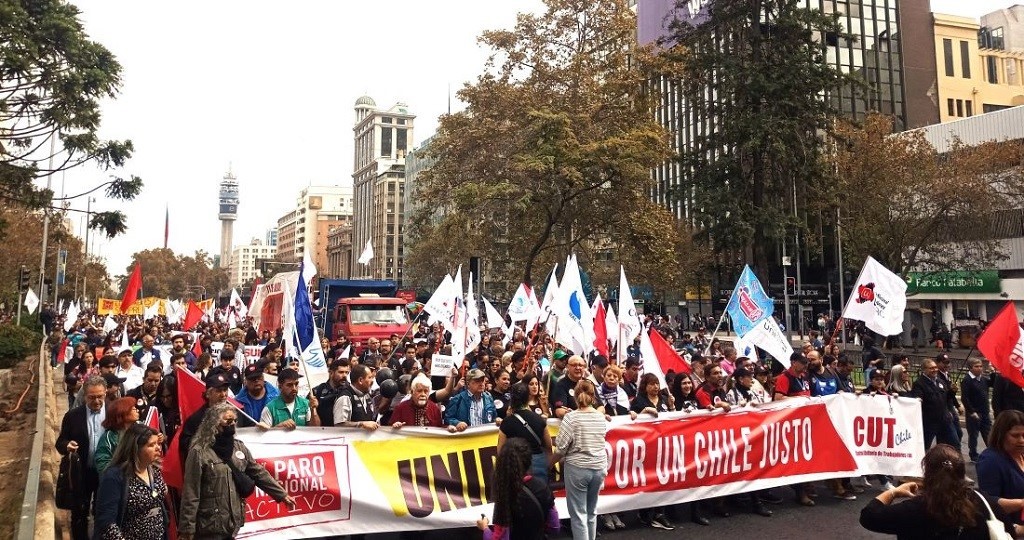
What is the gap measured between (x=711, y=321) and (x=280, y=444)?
40.1m

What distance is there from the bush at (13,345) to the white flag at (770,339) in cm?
2262

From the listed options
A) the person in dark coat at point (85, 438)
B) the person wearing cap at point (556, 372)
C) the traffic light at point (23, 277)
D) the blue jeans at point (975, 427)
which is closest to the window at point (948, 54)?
the blue jeans at point (975, 427)

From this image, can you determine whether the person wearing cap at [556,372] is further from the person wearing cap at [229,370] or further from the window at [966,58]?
Result: the window at [966,58]

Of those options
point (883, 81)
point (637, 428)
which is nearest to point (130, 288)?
point (637, 428)

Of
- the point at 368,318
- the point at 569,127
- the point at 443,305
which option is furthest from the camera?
the point at 569,127

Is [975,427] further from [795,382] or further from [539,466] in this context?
[539,466]

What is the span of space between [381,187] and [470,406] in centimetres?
12955

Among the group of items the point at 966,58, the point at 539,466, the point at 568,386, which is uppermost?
the point at 966,58

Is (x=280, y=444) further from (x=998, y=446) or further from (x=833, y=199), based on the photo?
(x=833, y=199)

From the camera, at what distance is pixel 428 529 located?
249 inches

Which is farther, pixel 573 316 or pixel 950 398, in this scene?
pixel 573 316

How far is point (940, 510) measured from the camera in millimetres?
3098

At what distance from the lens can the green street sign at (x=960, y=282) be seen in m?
37.3

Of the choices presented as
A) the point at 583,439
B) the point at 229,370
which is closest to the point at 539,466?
the point at 583,439
